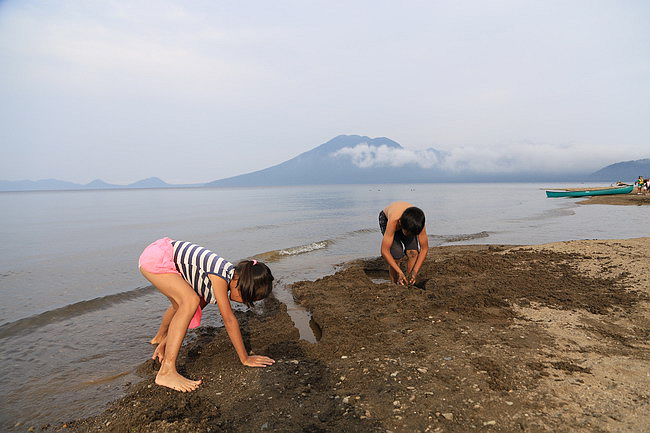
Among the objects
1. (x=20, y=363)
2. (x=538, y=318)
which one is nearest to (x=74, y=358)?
(x=20, y=363)

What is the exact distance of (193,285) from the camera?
3.30m

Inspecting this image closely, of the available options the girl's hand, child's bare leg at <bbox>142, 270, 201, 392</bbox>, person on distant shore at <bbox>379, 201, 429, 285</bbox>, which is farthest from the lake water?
person on distant shore at <bbox>379, 201, 429, 285</bbox>

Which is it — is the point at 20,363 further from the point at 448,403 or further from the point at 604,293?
the point at 604,293

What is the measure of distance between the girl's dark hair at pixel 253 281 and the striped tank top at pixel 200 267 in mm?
148

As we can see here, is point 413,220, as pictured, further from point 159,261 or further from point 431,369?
point 159,261

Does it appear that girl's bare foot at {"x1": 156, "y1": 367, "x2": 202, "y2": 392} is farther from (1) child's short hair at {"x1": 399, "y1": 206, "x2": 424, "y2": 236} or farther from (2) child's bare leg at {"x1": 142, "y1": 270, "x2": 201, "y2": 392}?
(1) child's short hair at {"x1": 399, "y1": 206, "x2": 424, "y2": 236}

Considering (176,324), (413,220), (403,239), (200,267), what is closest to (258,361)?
(176,324)

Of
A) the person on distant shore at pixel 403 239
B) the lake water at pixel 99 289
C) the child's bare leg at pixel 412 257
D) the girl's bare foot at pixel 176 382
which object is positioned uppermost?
the person on distant shore at pixel 403 239

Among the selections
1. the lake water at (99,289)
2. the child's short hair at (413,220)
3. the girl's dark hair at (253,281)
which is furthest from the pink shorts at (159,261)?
the child's short hair at (413,220)

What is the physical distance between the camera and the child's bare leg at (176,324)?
308 centimetres

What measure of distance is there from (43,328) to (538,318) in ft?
24.6

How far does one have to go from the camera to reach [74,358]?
14.9 ft

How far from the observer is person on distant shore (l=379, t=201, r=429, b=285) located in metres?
5.00

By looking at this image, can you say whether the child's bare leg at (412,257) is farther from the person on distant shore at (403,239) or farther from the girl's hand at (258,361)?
the girl's hand at (258,361)
